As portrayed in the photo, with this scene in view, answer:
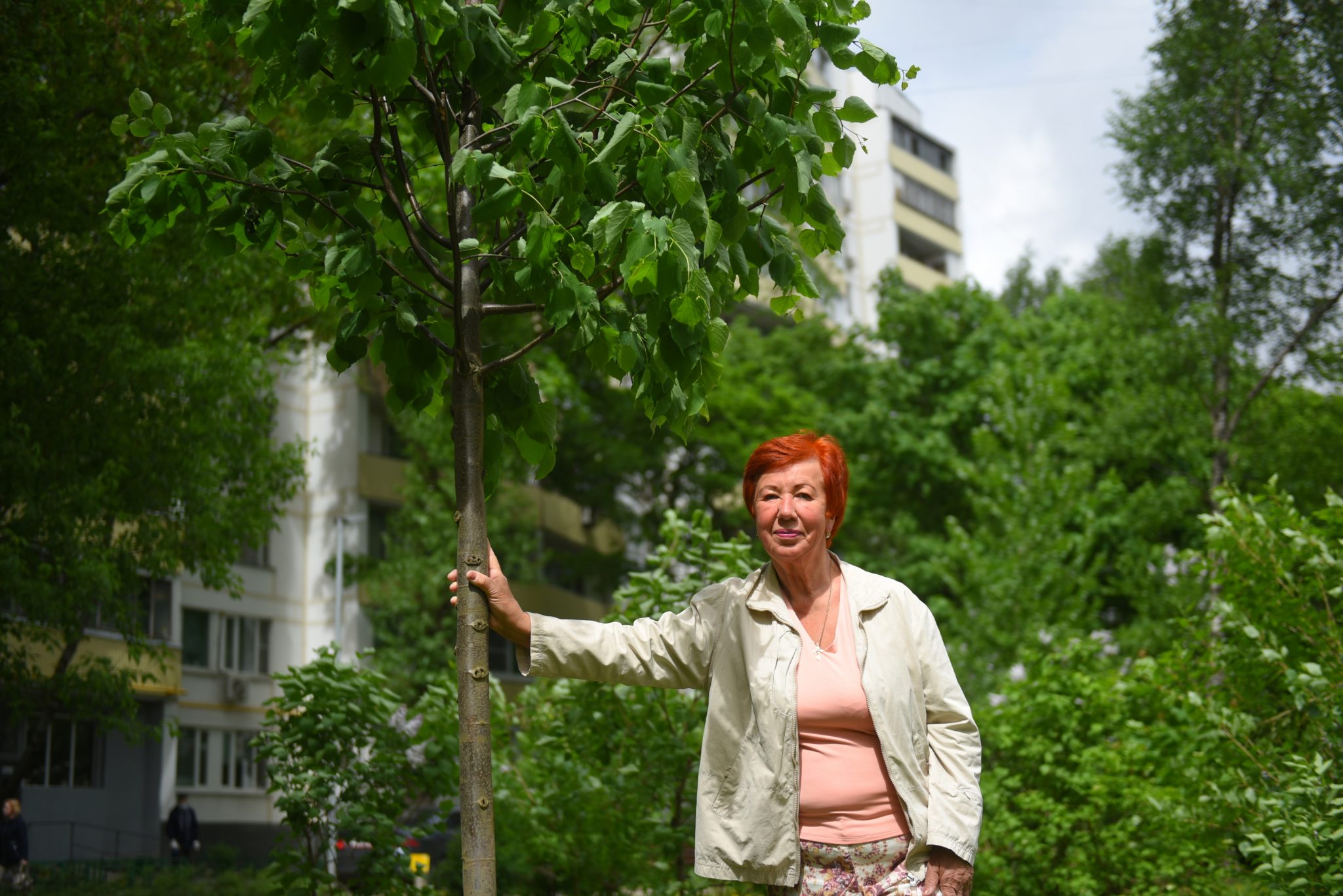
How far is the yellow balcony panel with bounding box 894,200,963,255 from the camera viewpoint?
2280 inches

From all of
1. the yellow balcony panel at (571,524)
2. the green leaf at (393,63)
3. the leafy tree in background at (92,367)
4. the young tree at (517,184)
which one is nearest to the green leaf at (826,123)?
the young tree at (517,184)

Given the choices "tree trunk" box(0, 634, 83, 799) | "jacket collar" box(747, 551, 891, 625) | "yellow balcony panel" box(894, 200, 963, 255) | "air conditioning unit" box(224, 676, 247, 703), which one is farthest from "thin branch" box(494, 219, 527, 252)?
"yellow balcony panel" box(894, 200, 963, 255)

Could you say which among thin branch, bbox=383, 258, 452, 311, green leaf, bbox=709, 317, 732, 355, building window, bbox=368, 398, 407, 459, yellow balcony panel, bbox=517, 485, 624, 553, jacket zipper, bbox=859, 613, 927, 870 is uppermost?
building window, bbox=368, 398, 407, 459

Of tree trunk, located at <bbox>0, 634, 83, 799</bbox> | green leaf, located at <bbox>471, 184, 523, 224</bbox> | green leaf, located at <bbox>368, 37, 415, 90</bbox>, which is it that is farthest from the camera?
tree trunk, located at <bbox>0, 634, 83, 799</bbox>

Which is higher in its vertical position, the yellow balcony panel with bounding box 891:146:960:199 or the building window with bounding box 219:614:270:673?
the yellow balcony panel with bounding box 891:146:960:199

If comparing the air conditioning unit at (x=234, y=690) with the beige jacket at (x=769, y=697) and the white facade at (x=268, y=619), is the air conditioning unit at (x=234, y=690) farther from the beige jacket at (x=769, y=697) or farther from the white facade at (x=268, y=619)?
the beige jacket at (x=769, y=697)

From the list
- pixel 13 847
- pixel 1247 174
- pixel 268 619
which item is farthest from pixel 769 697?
pixel 268 619

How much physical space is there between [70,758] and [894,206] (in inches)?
1465

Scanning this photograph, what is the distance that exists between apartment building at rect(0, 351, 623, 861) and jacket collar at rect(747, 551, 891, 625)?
24826 mm

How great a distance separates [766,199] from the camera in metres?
4.21

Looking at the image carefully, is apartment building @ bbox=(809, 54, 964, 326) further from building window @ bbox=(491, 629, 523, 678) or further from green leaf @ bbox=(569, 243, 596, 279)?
green leaf @ bbox=(569, 243, 596, 279)

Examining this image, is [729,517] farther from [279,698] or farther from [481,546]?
[481,546]

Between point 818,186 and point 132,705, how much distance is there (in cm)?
1215

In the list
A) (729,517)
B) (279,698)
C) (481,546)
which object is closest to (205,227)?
(481,546)
